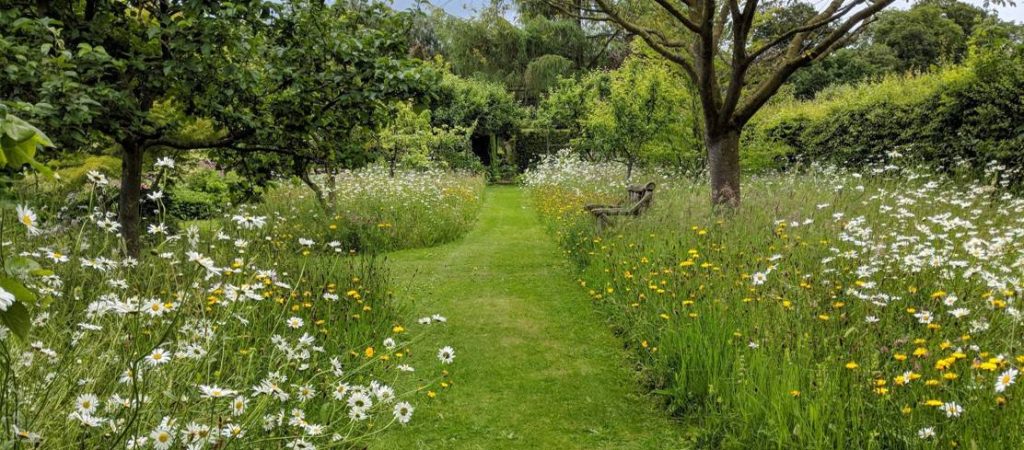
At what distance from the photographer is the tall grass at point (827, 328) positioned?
2602 millimetres

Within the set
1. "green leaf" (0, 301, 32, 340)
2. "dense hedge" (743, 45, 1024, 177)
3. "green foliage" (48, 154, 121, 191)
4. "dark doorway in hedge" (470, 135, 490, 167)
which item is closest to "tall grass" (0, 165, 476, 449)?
"green leaf" (0, 301, 32, 340)

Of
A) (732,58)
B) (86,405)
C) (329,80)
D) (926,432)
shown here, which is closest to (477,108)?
(732,58)

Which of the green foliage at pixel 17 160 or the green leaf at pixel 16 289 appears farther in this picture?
the green leaf at pixel 16 289

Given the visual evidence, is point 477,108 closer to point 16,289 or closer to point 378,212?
point 378,212

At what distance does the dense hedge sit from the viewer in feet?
27.2

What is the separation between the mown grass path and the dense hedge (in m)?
4.73

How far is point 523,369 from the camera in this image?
177 inches

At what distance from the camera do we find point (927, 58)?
3117 centimetres

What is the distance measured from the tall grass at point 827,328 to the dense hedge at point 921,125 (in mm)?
2797

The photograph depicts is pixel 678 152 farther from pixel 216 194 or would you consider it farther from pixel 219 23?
pixel 219 23

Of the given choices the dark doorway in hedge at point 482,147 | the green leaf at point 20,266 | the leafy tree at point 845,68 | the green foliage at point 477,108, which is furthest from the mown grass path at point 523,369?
the leafy tree at point 845,68

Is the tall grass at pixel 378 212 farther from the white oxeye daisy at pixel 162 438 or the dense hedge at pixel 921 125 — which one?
the dense hedge at pixel 921 125

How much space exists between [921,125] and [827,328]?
839 centimetres

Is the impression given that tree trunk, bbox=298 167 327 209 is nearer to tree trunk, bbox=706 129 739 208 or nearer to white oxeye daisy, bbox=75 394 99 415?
white oxeye daisy, bbox=75 394 99 415
